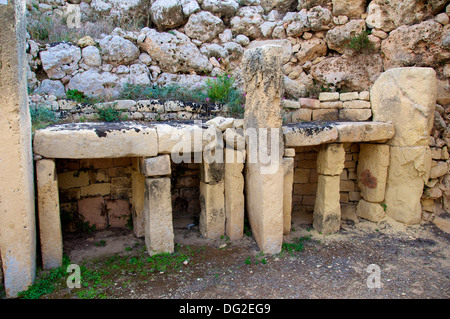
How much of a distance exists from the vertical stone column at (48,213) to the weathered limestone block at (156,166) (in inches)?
43.0

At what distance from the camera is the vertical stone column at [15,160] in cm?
330

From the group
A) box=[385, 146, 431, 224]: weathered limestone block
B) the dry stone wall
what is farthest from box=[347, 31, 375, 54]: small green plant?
box=[385, 146, 431, 224]: weathered limestone block

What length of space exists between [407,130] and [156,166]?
13.4 feet

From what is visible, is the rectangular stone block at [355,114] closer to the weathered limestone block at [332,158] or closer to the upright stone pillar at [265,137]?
the weathered limestone block at [332,158]

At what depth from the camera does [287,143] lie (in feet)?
15.6

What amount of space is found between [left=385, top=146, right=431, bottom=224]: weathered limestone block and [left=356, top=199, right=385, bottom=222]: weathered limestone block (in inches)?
8.0

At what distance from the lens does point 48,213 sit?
13.2 feet

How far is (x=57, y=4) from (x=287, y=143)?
605 cm

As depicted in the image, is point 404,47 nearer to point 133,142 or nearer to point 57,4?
point 133,142

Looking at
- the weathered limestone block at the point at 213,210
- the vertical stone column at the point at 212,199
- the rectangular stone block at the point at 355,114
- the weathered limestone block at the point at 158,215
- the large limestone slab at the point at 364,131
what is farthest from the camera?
the rectangular stone block at the point at 355,114

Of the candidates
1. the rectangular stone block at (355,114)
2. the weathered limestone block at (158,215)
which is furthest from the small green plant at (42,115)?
the rectangular stone block at (355,114)

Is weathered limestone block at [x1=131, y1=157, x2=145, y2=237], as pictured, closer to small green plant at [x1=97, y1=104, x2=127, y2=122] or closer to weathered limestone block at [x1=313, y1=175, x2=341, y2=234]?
small green plant at [x1=97, y1=104, x2=127, y2=122]

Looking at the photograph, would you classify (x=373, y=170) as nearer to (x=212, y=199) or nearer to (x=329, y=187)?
(x=329, y=187)

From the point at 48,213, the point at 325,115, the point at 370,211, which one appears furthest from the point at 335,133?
the point at 48,213
